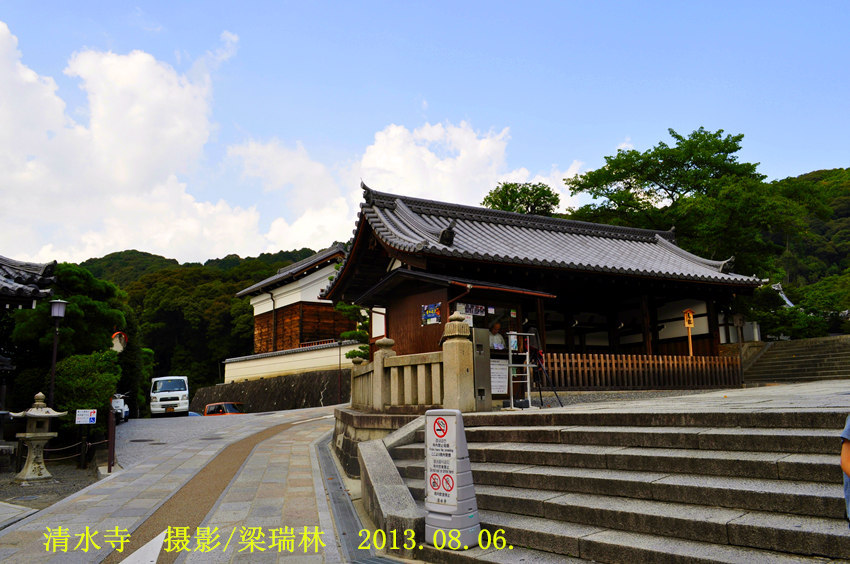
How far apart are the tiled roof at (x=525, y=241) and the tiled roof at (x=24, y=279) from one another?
7.49 m

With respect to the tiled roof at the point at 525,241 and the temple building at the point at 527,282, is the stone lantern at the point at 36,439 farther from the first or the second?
the tiled roof at the point at 525,241

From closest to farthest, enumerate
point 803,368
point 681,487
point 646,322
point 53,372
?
point 681,487
point 53,372
point 646,322
point 803,368

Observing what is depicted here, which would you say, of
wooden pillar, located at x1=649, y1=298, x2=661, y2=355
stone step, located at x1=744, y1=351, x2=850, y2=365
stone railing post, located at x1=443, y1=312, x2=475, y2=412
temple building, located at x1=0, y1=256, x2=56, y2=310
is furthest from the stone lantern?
stone step, located at x1=744, y1=351, x2=850, y2=365

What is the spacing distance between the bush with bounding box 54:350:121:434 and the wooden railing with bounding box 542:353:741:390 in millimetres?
10090

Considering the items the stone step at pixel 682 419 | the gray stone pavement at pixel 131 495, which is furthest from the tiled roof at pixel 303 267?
the stone step at pixel 682 419

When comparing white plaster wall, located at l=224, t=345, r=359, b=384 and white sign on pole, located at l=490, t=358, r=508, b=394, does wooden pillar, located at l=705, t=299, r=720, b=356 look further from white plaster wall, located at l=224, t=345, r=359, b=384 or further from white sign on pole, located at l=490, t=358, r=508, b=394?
white plaster wall, located at l=224, t=345, r=359, b=384

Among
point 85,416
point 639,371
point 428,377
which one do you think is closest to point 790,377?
point 639,371

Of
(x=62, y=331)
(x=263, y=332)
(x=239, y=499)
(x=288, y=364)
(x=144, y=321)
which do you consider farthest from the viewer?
(x=144, y=321)

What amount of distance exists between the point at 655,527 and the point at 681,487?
17.7 inches

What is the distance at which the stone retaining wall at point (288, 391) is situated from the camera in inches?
1233

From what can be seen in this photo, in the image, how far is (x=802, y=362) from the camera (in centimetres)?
2383

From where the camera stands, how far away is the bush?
12734 mm

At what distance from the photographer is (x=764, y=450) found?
4930 millimetres

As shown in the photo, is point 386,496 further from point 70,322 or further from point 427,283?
point 70,322
